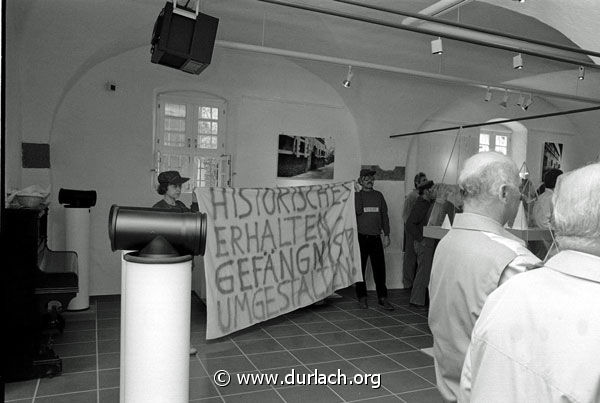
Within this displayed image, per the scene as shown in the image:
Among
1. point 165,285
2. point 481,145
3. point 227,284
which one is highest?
point 481,145

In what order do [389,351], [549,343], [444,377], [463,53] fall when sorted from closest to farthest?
1. [549,343]
2. [444,377]
3. [389,351]
4. [463,53]

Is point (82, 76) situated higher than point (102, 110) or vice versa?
point (82, 76)

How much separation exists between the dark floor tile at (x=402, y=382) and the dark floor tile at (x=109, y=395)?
2.05 m

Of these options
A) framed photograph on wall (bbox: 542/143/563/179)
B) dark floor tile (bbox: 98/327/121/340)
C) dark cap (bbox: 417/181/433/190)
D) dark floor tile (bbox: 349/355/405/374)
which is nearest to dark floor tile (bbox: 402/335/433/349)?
dark floor tile (bbox: 349/355/405/374)

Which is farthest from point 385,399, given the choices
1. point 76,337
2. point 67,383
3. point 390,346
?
point 76,337

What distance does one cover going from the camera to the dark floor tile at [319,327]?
5.23m

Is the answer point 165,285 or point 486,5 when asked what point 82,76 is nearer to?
point 486,5

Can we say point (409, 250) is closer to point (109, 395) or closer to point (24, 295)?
point (109, 395)

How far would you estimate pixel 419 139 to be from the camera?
847cm

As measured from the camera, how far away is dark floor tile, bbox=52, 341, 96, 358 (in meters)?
4.25

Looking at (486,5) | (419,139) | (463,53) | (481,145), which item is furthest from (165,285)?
(481,145)

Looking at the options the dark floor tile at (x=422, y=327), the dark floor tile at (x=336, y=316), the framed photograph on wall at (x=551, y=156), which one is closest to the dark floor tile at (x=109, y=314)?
the dark floor tile at (x=336, y=316)

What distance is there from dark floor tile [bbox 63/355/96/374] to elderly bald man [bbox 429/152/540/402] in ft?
10.8

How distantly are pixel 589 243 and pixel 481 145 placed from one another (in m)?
9.10
